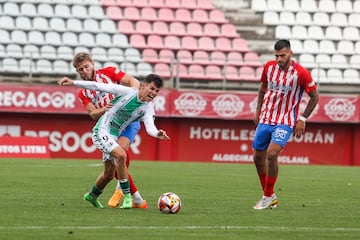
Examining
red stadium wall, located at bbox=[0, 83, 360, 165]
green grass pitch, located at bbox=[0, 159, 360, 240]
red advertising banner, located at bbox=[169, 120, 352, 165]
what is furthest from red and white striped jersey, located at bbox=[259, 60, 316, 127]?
red advertising banner, located at bbox=[169, 120, 352, 165]

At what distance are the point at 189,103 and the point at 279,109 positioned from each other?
54.1 ft

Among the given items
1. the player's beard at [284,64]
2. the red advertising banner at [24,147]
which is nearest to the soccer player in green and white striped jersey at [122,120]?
the player's beard at [284,64]

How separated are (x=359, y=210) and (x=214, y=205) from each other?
1838mm

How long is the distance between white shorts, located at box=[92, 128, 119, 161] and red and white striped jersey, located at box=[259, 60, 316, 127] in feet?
6.93

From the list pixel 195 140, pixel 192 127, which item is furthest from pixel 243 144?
pixel 192 127

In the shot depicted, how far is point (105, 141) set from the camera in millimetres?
11047

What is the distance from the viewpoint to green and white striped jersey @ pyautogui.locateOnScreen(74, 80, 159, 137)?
10.9 meters

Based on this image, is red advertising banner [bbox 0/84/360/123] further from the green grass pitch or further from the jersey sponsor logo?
the jersey sponsor logo

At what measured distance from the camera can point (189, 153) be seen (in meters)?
29.3

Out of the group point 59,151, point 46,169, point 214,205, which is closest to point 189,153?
point 59,151

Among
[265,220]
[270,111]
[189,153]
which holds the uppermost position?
[270,111]

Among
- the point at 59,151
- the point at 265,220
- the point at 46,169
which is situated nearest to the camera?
the point at 265,220

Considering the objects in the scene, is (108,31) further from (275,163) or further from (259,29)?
(275,163)

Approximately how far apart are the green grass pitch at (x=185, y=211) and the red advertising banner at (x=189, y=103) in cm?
841
